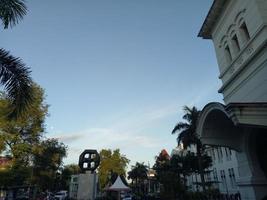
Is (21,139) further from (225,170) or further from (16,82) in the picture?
(225,170)

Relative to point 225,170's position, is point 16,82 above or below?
below

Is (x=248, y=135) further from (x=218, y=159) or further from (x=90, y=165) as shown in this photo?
(x=218, y=159)

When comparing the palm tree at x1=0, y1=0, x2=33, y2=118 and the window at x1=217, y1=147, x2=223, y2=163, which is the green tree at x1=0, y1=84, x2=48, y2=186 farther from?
the window at x1=217, y1=147, x2=223, y2=163

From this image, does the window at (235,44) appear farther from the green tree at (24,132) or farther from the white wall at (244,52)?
the green tree at (24,132)

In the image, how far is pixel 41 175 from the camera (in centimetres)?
3334

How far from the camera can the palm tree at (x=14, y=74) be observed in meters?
8.57

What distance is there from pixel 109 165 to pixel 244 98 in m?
51.3

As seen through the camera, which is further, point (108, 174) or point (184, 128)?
point (108, 174)

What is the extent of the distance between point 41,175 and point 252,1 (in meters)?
31.0

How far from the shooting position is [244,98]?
43.4 ft

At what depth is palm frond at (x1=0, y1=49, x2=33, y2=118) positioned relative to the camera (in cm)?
857

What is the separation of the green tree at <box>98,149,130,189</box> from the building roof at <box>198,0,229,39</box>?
4795 cm

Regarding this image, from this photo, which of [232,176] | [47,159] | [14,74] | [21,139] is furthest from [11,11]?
[232,176]

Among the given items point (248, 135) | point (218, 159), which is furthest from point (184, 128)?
point (248, 135)
